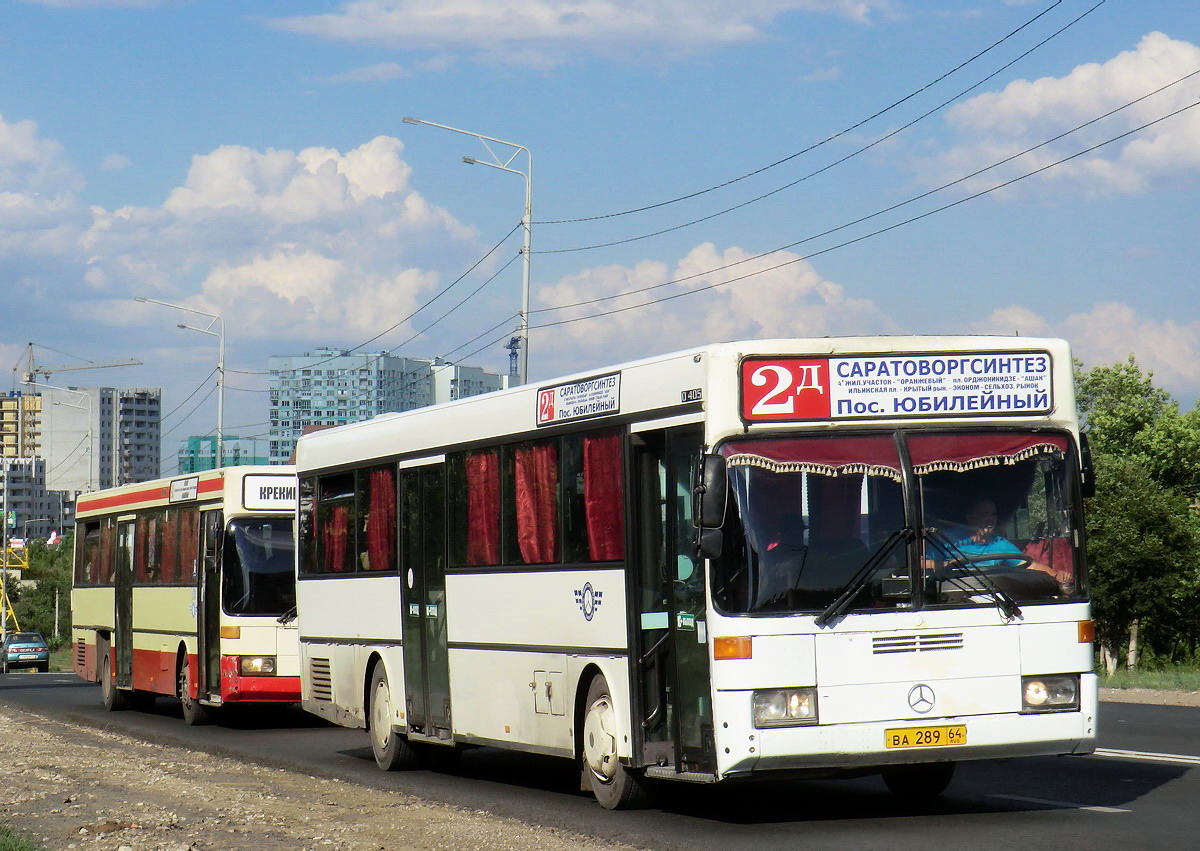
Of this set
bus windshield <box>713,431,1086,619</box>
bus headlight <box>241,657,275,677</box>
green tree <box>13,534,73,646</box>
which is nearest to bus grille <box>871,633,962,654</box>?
bus windshield <box>713,431,1086,619</box>

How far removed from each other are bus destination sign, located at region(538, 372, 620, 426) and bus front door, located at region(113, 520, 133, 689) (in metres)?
15.7

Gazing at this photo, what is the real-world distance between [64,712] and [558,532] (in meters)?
18.6

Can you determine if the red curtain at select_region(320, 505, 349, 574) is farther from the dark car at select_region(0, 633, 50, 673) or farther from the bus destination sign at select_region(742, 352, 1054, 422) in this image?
the dark car at select_region(0, 633, 50, 673)

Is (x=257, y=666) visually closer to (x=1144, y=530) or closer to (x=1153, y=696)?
(x=1153, y=696)

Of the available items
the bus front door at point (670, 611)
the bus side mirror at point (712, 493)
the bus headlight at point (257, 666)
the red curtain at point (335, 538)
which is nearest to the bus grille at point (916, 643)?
the bus front door at point (670, 611)

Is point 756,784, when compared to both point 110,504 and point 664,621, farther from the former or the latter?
point 110,504

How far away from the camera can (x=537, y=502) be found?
44.5ft

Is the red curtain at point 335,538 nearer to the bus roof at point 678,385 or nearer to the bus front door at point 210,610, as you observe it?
the bus roof at point 678,385

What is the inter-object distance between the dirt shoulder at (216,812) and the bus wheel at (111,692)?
1042 centimetres

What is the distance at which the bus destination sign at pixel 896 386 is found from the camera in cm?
1095

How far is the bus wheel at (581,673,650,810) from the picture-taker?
12219 mm

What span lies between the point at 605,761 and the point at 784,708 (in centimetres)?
232

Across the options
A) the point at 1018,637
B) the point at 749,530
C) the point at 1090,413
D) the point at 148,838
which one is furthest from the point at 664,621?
the point at 1090,413

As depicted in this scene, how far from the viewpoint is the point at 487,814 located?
40.7 ft
